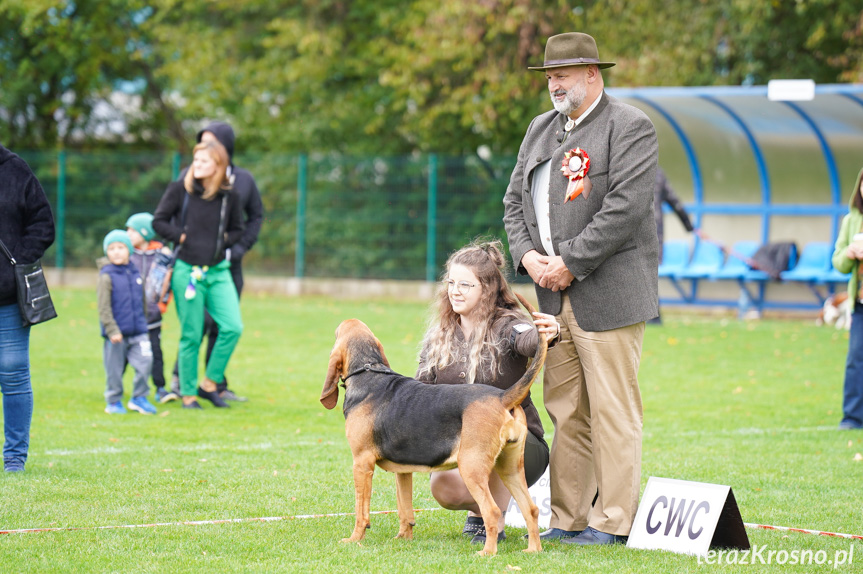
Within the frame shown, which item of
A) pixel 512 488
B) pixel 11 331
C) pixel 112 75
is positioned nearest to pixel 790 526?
pixel 512 488

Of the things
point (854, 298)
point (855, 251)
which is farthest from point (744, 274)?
point (855, 251)

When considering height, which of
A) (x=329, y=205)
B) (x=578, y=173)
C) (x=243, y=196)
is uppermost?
(x=578, y=173)

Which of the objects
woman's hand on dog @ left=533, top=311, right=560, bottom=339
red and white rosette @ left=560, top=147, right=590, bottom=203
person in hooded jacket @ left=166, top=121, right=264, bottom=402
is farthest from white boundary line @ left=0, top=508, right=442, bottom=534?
person in hooded jacket @ left=166, top=121, right=264, bottom=402

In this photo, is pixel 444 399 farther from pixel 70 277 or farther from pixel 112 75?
pixel 112 75

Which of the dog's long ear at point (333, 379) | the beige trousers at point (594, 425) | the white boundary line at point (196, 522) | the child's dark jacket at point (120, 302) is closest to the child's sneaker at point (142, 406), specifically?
the child's dark jacket at point (120, 302)

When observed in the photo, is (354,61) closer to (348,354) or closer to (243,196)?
(243,196)

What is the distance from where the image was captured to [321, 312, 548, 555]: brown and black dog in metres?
4.44

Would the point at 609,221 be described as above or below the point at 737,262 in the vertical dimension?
above

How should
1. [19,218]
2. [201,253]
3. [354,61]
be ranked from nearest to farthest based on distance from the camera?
[19,218]
[201,253]
[354,61]

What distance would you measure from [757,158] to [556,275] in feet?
→ 44.3

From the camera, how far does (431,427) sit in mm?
4531

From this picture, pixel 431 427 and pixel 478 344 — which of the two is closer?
pixel 431 427

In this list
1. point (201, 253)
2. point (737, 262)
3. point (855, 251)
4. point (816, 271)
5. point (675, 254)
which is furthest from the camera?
point (675, 254)

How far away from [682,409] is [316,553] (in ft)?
17.1
